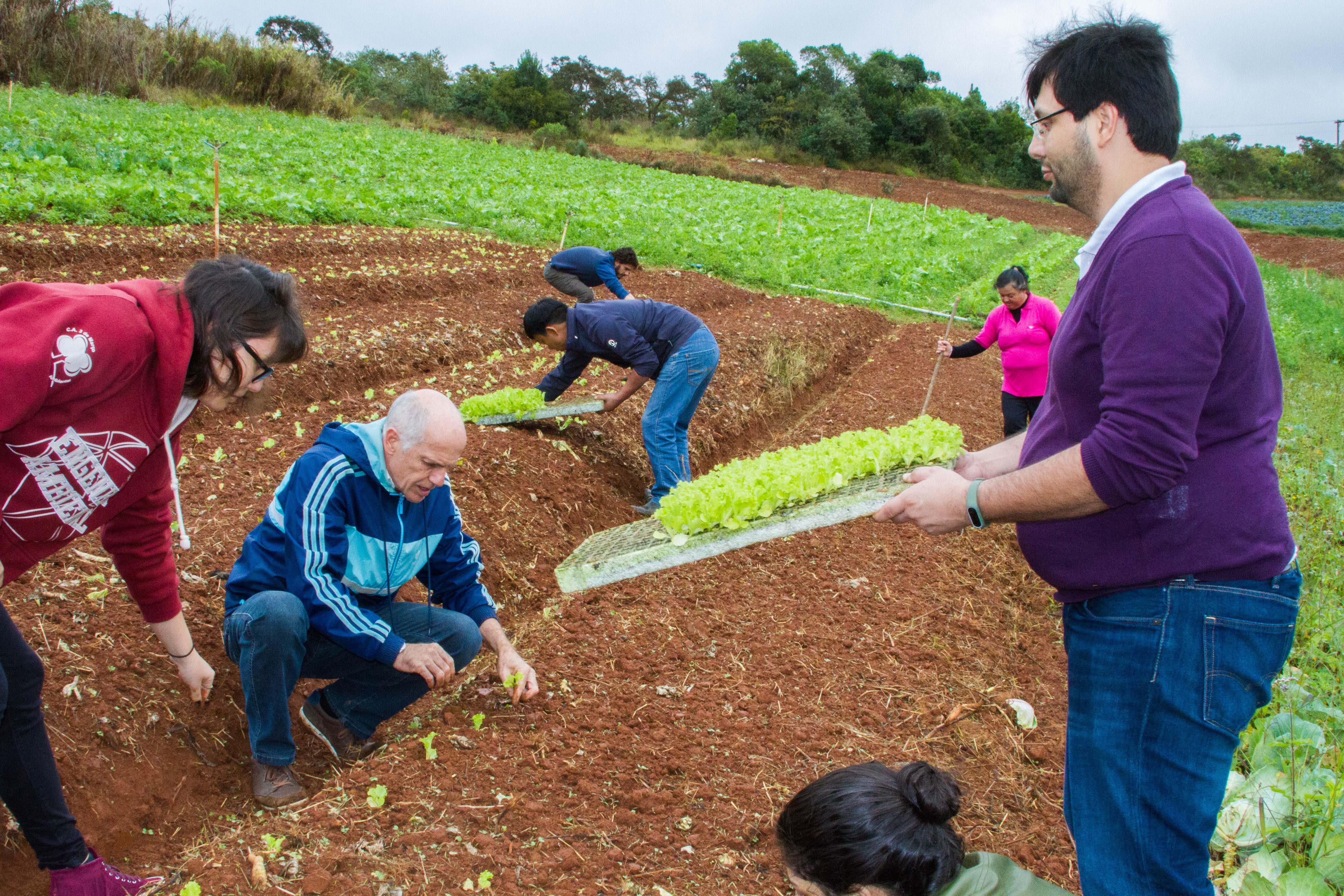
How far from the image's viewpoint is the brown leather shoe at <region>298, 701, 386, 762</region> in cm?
362

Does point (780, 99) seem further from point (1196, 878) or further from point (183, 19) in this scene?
point (1196, 878)

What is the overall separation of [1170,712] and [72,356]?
2.68 m

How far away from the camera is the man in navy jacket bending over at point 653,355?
5.71 m

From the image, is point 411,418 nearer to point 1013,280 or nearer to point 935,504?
point 935,504

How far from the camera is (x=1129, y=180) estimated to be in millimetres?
1827

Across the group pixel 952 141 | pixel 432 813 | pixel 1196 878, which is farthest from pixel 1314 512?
pixel 952 141

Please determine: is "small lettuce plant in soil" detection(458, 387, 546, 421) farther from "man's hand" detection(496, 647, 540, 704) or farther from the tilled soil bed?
"man's hand" detection(496, 647, 540, 704)

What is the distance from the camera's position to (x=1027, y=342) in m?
6.47

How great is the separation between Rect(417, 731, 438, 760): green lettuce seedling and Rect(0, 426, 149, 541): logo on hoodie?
141 centimetres

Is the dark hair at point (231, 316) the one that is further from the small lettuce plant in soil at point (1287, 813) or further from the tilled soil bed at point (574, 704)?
the small lettuce plant in soil at point (1287, 813)

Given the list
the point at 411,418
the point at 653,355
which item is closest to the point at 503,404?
the point at 653,355

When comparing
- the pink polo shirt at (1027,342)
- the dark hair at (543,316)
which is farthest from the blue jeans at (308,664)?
the pink polo shirt at (1027,342)

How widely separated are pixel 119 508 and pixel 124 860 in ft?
4.79

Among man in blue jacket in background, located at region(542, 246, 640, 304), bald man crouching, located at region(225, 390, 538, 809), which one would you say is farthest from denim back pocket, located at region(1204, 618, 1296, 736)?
man in blue jacket in background, located at region(542, 246, 640, 304)
